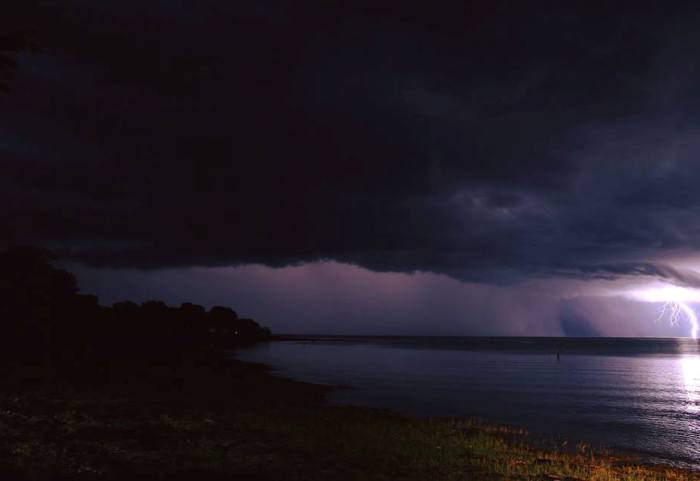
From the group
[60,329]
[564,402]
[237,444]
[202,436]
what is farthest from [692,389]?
[60,329]

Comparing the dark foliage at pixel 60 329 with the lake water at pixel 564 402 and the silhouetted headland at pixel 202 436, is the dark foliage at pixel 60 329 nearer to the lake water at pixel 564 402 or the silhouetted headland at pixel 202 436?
the silhouetted headland at pixel 202 436

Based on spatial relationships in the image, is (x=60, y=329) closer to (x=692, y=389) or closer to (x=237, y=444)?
Answer: (x=237, y=444)

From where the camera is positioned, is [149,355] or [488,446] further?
[149,355]

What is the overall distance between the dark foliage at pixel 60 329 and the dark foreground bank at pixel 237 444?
8.21 meters

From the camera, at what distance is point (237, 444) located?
23.2 m

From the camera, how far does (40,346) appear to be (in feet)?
193

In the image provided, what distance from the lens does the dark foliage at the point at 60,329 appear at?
41156 mm

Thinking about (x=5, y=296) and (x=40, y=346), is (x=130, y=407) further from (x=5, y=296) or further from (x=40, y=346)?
(x=40, y=346)

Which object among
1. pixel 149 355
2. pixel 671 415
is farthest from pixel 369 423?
pixel 149 355

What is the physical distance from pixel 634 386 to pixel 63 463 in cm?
8698

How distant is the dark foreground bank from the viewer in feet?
60.6

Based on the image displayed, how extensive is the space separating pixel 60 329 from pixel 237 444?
70541mm

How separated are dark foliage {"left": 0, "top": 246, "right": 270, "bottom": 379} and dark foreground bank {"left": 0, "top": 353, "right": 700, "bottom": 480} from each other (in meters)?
8.21

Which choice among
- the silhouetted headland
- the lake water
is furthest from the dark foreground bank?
the lake water
